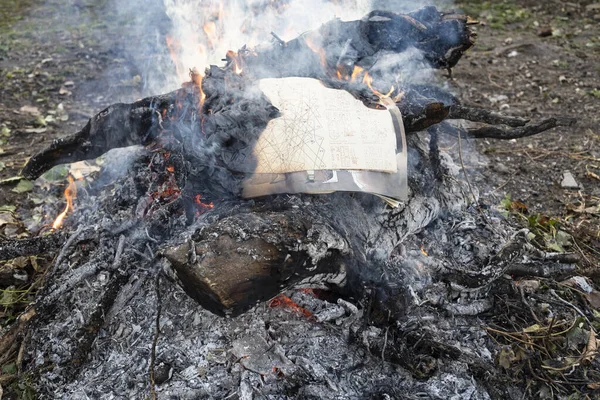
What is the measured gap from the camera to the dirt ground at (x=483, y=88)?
13.7 ft

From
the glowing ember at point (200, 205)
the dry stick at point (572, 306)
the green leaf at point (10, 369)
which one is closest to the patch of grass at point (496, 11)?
the dry stick at point (572, 306)

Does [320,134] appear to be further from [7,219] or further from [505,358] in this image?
[7,219]

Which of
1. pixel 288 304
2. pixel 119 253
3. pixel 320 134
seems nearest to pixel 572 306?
pixel 288 304

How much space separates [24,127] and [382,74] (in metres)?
4.01

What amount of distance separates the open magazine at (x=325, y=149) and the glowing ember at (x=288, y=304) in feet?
2.07

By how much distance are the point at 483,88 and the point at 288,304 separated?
4.73 metres

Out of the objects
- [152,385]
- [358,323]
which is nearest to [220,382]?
[152,385]

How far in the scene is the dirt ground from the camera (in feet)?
13.7

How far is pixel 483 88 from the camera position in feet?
20.5

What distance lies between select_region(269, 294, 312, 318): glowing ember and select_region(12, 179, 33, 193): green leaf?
269 centimetres

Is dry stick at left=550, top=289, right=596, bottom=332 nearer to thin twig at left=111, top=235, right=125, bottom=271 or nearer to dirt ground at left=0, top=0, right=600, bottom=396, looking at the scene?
dirt ground at left=0, top=0, right=600, bottom=396

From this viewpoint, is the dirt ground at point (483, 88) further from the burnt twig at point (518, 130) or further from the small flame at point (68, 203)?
the burnt twig at point (518, 130)

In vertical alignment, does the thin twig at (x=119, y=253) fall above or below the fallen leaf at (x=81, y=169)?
above

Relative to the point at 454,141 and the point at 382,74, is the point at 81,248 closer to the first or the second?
the point at 382,74
